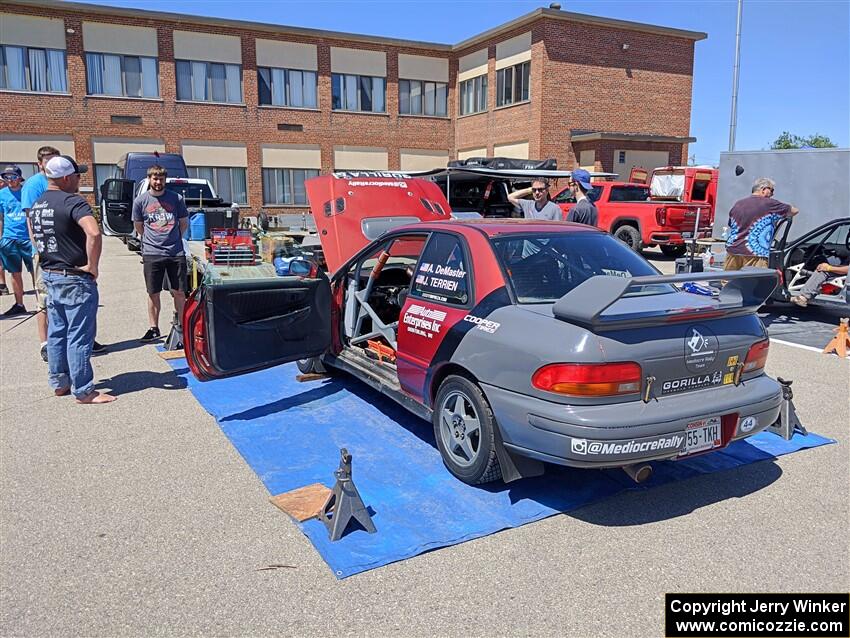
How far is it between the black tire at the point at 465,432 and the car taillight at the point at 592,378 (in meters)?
0.49

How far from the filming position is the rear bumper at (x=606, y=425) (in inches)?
133

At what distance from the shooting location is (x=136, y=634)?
2.83 metres

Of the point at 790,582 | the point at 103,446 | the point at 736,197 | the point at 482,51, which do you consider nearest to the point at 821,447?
the point at 790,582

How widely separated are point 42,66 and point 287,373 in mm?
25999

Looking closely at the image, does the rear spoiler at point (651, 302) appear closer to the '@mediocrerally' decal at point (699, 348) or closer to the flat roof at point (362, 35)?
the '@mediocrerally' decal at point (699, 348)

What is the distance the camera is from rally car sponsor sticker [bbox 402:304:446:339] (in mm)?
4336

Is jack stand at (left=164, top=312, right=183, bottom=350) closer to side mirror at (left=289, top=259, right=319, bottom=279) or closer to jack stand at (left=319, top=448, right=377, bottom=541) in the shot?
side mirror at (left=289, top=259, right=319, bottom=279)

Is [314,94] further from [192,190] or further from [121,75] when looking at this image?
[192,190]

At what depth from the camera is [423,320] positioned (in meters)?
4.49

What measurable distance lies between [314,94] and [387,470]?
95.3 feet

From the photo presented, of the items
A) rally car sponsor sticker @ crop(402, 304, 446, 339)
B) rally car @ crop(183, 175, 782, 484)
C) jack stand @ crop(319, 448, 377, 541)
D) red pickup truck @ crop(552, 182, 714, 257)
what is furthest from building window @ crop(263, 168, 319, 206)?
jack stand @ crop(319, 448, 377, 541)

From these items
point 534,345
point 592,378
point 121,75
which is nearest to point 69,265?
point 534,345

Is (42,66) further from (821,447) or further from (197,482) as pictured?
(821,447)

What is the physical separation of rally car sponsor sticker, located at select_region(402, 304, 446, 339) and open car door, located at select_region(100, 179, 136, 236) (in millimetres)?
14471
